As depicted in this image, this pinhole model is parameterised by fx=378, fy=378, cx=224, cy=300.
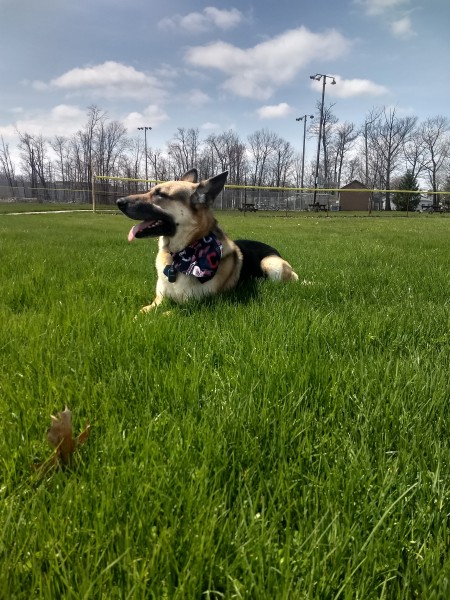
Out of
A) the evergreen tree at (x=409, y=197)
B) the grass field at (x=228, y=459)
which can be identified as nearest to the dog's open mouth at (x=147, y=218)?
the grass field at (x=228, y=459)

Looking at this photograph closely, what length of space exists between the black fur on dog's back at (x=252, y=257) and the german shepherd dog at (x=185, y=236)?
0.37 m

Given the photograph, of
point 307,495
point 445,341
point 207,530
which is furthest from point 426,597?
point 445,341

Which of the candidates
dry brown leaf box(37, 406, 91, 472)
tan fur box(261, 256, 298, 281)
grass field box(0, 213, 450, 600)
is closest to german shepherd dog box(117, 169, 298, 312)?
tan fur box(261, 256, 298, 281)

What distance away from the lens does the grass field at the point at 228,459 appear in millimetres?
913

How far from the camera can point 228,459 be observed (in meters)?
1.29

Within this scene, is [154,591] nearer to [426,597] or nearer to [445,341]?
[426,597]

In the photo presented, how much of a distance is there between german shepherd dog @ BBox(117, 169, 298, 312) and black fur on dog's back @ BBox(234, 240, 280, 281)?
1.22 ft

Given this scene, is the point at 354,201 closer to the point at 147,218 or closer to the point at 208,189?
the point at 208,189

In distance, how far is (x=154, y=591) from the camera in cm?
87

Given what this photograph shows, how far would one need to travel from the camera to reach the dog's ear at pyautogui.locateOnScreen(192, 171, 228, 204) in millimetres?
4043

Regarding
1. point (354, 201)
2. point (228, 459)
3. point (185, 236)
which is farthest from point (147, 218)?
point (354, 201)

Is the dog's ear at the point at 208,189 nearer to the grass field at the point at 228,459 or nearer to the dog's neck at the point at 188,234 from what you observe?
the dog's neck at the point at 188,234

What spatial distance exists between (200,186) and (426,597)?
3811 mm

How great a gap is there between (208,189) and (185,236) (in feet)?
1.84
